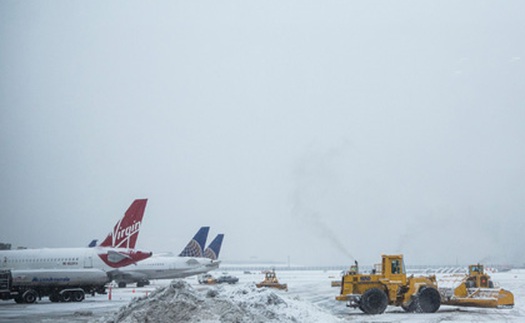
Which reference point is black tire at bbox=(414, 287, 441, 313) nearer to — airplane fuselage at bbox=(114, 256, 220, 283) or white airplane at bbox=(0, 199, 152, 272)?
white airplane at bbox=(0, 199, 152, 272)

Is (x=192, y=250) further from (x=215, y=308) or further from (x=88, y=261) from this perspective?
(x=215, y=308)

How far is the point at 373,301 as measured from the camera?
2433 cm

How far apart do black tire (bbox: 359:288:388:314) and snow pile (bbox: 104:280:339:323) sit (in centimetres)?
438

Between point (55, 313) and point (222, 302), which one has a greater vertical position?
point (222, 302)

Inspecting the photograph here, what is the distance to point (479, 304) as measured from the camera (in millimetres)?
25688

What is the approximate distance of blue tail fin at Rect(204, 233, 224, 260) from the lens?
223ft

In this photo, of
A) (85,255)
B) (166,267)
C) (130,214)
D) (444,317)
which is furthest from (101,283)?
(444,317)

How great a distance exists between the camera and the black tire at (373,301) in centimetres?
2427

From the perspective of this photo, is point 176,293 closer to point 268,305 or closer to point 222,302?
point 222,302

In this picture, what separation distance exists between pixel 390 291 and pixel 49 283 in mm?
22882

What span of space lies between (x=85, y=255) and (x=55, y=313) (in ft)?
39.8

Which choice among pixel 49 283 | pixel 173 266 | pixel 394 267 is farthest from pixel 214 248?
pixel 394 267

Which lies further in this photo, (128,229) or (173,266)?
(173,266)

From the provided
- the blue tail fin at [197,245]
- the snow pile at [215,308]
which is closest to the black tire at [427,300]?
the snow pile at [215,308]
